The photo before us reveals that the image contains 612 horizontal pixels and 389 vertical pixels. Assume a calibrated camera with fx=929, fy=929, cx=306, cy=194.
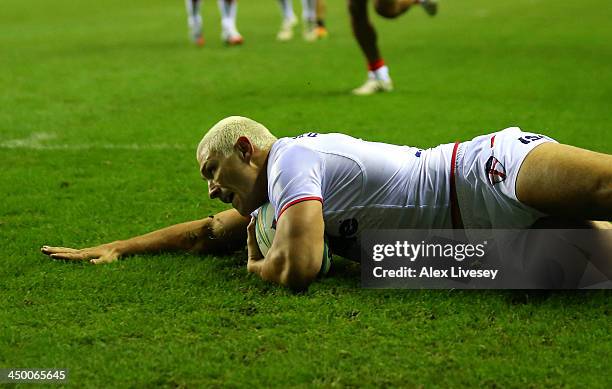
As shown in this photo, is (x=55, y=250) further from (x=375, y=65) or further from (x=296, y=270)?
(x=375, y=65)

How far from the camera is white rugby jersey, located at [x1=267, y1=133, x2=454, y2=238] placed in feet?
13.6

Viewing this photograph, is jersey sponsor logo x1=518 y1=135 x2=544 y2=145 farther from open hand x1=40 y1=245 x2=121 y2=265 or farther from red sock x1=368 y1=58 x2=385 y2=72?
red sock x1=368 y1=58 x2=385 y2=72

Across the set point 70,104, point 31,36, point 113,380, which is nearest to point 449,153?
point 113,380

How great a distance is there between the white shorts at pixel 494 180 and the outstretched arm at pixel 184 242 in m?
1.16

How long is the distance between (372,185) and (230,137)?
67 centimetres

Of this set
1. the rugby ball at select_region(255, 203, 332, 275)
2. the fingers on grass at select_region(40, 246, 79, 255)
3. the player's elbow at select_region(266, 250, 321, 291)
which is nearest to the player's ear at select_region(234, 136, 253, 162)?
the rugby ball at select_region(255, 203, 332, 275)

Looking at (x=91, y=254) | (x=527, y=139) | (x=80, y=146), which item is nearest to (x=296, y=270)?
(x=527, y=139)

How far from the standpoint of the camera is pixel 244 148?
4.15m

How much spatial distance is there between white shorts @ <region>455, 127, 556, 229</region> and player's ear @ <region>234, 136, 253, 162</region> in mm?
933

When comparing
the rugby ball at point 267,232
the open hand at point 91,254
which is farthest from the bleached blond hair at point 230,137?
the open hand at point 91,254

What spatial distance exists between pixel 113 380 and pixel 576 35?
1291 centimetres

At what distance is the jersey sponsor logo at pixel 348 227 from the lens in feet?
13.8

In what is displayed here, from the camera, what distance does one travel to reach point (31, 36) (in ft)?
53.2

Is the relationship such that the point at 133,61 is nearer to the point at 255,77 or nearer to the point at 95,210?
the point at 255,77
